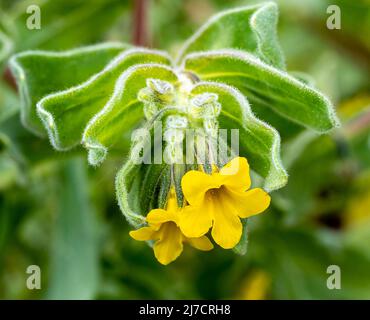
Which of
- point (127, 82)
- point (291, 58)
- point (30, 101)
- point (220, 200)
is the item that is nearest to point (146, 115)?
point (127, 82)

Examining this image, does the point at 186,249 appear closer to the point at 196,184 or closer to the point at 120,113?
the point at 120,113

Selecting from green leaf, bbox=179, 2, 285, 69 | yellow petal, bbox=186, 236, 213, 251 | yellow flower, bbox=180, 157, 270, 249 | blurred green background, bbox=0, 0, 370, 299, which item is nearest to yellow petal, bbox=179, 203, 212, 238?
yellow flower, bbox=180, 157, 270, 249

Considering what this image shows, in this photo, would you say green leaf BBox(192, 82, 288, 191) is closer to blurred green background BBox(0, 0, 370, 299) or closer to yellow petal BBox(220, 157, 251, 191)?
yellow petal BBox(220, 157, 251, 191)

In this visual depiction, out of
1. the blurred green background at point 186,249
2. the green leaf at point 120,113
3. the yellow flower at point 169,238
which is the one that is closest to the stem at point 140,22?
the blurred green background at point 186,249

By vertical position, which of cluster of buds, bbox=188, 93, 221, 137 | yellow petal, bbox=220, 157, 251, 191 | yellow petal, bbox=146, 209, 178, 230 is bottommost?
yellow petal, bbox=146, 209, 178, 230

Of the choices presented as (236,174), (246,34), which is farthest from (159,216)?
(246,34)

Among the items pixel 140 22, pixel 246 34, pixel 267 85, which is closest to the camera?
pixel 267 85

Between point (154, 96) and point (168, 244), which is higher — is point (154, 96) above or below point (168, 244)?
above
